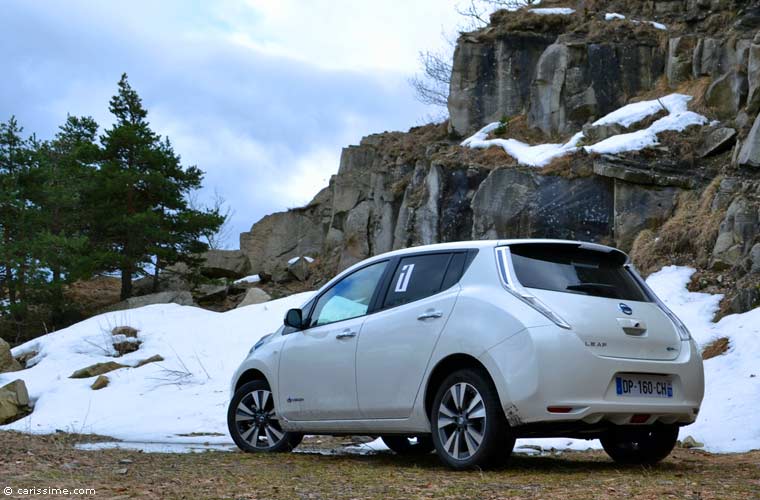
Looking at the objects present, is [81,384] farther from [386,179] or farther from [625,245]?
[386,179]

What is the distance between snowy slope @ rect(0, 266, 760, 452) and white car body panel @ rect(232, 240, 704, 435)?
7.77 feet

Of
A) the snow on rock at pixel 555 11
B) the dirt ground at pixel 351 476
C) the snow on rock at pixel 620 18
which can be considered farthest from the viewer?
the snow on rock at pixel 555 11

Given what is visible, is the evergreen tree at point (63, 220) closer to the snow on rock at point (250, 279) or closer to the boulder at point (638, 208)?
the snow on rock at point (250, 279)

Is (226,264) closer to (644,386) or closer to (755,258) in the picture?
(755,258)

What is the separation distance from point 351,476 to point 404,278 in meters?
1.80

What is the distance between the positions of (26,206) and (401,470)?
2714 centimetres

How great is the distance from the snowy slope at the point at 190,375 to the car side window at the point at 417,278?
2562 mm

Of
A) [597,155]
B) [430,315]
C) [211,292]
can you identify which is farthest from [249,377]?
[211,292]

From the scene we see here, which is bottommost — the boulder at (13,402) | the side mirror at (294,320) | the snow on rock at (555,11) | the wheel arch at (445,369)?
the boulder at (13,402)

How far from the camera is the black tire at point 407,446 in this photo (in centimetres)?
782

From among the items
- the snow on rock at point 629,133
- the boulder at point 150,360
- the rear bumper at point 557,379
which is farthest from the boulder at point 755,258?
the boulder at point 150,360

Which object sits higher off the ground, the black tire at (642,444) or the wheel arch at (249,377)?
the wheel arch at (249,377)

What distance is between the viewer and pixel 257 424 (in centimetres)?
796

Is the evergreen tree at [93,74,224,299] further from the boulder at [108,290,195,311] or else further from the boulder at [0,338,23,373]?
the boulder at [0,338,23,373]
